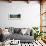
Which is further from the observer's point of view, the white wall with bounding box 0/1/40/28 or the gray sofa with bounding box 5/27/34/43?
the white wall with bounding box 0/1/40/28

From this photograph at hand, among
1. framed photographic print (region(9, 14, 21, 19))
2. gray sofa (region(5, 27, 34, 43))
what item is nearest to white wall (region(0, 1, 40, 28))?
framed photographic print (region(9, 14, 21, 19))

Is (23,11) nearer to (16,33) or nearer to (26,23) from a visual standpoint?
(26,23)

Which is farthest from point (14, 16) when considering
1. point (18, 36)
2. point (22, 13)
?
point (18, 36)

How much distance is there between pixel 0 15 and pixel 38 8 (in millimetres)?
1759

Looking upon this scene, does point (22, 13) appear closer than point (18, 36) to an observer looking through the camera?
No

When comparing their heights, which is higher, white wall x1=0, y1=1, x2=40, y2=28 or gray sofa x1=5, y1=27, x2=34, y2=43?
white wall x1=0, y1=1, x2=40, y2=28

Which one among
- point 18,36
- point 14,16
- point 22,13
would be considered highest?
point 22,13

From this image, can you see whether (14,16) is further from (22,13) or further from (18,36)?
(18,36)

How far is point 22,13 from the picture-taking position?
512 cm

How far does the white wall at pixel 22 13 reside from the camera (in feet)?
16.7

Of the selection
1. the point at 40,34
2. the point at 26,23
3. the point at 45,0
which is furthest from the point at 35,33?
the point at 45,0

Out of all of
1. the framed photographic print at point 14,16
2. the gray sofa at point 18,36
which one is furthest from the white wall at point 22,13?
the gray sofa at point 18,36

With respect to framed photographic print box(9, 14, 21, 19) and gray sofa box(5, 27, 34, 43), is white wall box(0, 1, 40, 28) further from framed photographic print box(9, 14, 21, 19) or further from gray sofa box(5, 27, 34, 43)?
gray sofa box(5, 27, 34, 43)

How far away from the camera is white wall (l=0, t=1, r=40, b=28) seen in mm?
5090
